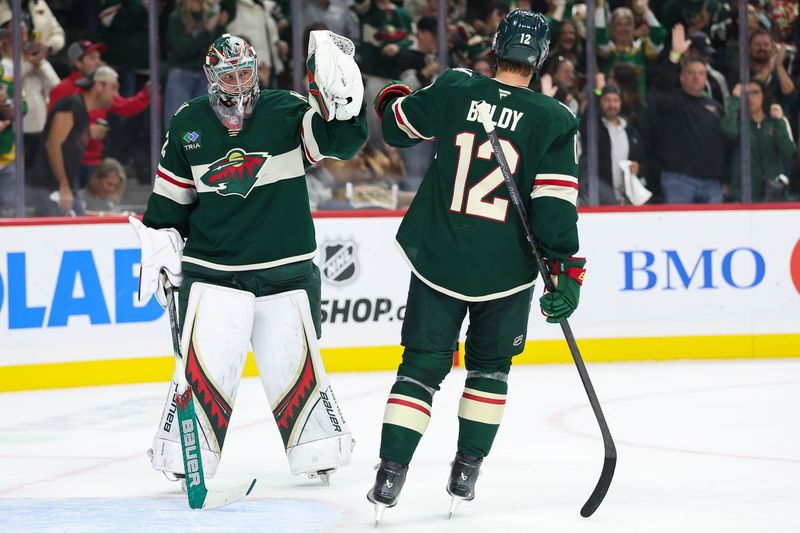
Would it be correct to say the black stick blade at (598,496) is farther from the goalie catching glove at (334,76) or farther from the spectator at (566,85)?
the spectator at (566,85)

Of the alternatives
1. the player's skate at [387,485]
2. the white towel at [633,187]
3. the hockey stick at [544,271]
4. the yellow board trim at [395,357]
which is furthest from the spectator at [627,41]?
the player's skate at [387,485]

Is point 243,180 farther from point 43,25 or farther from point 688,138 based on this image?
point 688,138

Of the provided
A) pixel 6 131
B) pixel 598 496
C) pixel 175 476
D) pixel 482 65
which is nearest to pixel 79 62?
pixel 6 131

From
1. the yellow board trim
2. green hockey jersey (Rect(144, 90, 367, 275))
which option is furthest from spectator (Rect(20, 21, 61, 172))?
green hockey jersey (Rect(144, 90, 367, 275))

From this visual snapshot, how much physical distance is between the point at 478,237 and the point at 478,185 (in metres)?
0.13

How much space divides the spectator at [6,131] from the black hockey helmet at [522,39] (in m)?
4.29

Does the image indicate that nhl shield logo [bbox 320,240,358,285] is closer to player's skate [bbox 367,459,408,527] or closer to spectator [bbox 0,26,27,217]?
spectator [bbox 0,26,27,217]

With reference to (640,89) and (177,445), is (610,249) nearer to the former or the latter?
(640,89)

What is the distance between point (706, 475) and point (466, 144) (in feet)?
4.64

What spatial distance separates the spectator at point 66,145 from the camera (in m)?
7.23

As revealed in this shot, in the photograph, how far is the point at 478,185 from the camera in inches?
136

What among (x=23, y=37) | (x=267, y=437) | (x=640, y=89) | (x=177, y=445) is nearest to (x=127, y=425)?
(x=267, y=437)

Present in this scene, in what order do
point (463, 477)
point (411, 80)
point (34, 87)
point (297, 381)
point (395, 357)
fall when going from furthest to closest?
point (411, 80)
point (34, 87)
point (395, 357)
point (297, 381)
point (463, 477)

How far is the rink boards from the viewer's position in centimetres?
646
